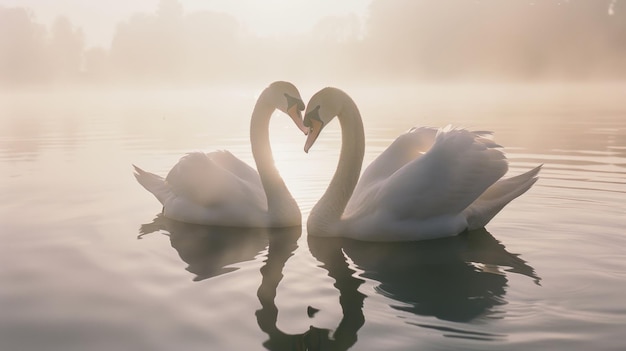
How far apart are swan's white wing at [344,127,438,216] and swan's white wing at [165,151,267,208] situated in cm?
130

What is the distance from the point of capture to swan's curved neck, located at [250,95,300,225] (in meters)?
8.23

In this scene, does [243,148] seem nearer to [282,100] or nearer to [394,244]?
[282,100]

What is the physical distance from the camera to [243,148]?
17.7 m

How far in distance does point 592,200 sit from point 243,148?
10.2 meters

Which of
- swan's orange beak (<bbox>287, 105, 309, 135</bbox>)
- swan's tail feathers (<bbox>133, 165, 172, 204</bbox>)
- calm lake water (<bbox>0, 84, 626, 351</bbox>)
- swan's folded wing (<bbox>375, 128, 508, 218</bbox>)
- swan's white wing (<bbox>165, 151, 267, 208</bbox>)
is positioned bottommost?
calm lake water (<bbox>0, 84, 626, 351</bbox>)

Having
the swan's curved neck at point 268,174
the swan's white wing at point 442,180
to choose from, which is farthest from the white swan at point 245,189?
the swan's white wing at point 442,180

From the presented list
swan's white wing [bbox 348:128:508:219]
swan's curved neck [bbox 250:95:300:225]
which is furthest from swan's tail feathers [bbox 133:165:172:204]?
swan's white wing [bbox 348:128:508:219]

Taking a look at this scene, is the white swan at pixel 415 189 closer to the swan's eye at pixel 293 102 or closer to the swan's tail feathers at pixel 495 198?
the swan's tail feathers at pixel 495 198

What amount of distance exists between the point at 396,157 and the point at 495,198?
1355 mm

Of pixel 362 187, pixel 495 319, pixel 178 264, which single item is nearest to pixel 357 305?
pixel 495 319

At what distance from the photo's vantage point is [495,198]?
7785mm

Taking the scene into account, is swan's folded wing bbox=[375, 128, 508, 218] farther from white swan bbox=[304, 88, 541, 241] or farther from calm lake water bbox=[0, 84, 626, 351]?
calm lake water bbox=[0, 84, 626, 351]

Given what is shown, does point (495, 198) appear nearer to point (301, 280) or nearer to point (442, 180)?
point (442, 180)

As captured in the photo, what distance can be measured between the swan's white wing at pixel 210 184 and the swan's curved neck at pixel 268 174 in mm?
253
